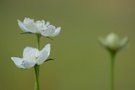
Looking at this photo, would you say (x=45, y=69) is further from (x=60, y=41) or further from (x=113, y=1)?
(x=113, y=1)

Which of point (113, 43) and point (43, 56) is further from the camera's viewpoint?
point (43, 56)

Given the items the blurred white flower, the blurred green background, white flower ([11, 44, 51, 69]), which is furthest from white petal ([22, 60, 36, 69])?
the blurred green background

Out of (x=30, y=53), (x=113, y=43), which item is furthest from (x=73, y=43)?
(x=113, y=43)

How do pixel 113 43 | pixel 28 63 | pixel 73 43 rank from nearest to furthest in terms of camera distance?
pixel 113 43
pixel 28 63
pixel 73 43

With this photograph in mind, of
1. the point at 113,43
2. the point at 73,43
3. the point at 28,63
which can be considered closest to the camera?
the point at 113,43

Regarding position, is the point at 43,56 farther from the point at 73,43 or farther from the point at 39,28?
the point at 73,43

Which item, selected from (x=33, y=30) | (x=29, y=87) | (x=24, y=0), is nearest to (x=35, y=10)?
(x=24, y=0)

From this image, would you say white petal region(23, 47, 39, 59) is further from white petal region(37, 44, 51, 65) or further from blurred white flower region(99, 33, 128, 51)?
blurred white flower region(99, 33, 128, 51)

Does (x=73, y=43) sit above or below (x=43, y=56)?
above
